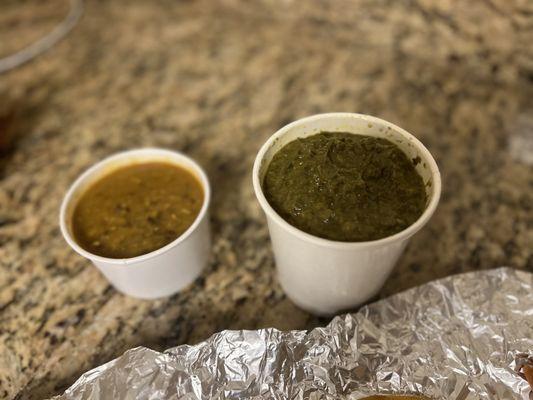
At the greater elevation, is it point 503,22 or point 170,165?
point 503,22

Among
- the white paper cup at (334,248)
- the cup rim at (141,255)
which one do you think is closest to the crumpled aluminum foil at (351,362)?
the white paper cup at (334,248)

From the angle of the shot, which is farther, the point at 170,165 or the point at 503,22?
the point at 503,22

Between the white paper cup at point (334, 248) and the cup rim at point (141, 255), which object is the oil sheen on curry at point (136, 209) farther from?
the white paper cup at point (334, 248)

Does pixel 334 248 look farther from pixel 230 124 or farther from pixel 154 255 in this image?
pixel 230 124

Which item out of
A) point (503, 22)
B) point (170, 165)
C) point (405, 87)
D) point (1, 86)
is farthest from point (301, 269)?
point (1, 86)

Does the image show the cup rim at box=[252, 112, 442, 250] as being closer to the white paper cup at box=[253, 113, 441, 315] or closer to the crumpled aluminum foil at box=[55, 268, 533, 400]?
the white paper cup at box=[253, 113, 441, 315]

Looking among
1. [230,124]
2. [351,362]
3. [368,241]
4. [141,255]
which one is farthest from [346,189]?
[230,124]

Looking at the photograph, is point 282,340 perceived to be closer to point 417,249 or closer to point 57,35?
point 417,249

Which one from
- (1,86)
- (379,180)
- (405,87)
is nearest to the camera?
(379,180)
